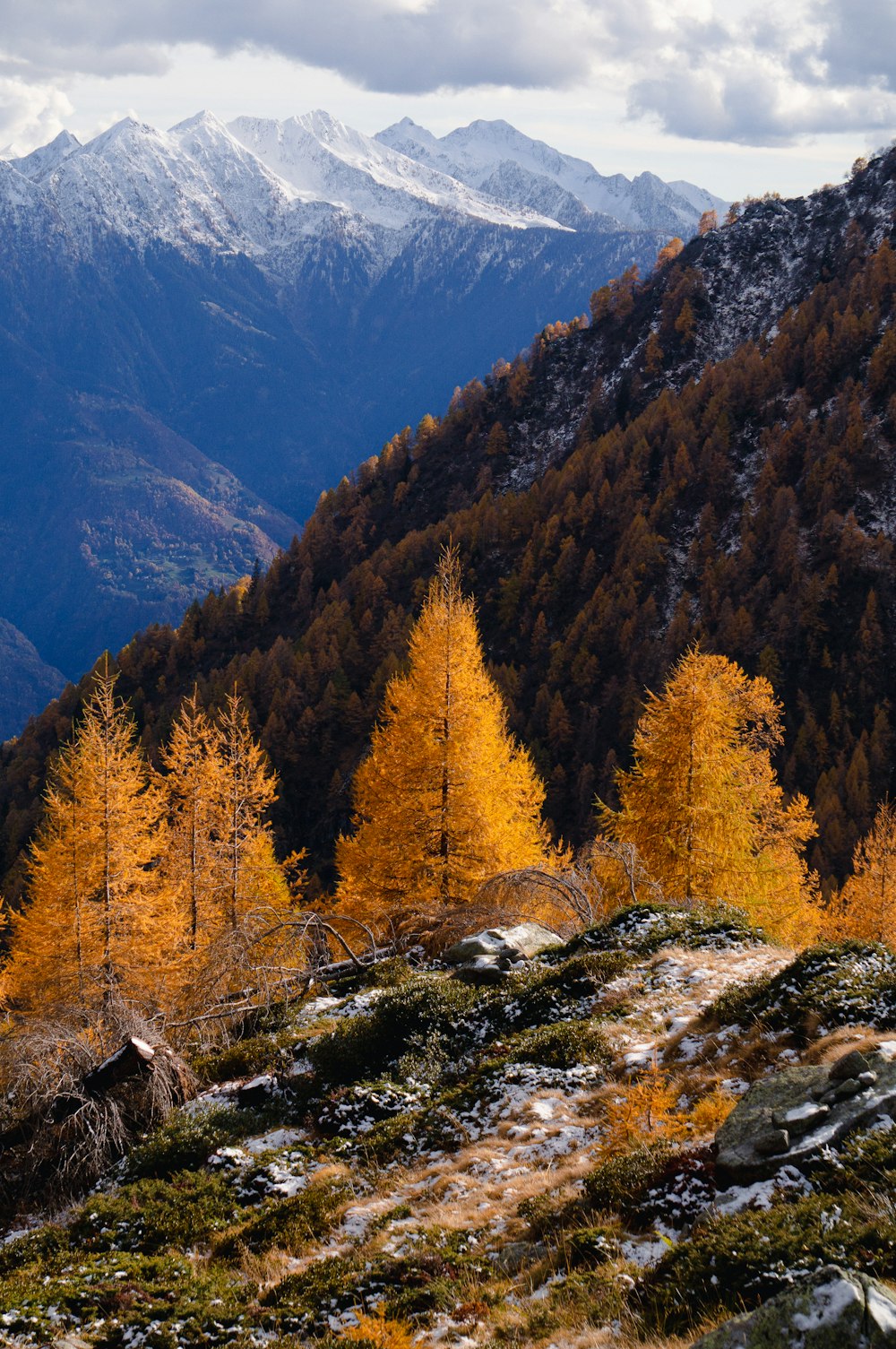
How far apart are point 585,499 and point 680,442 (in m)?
13.6

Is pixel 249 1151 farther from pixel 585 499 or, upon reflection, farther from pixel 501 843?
pixel 585 499

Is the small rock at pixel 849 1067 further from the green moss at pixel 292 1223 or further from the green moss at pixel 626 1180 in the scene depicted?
the green moss at pixel 292 1223

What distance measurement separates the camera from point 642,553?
4161 inches

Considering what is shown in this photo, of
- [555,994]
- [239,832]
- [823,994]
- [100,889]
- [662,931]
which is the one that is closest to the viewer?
[823,994]

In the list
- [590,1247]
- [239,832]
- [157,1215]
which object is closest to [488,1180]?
[590,1247]

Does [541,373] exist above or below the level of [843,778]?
above

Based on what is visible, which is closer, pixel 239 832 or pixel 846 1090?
pixel 846 1090

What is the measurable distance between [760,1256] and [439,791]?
18469 mm

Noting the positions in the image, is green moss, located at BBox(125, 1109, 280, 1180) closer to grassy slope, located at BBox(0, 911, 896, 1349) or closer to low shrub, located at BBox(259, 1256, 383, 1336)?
grassy slope, located at BBox(0, 911, 896, 1349)

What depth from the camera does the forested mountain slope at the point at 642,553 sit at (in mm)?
91188

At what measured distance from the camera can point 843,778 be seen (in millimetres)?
76312

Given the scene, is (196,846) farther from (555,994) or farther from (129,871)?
(555,994)

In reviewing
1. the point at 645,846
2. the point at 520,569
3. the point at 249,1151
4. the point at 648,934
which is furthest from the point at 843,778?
the point at 249,1151

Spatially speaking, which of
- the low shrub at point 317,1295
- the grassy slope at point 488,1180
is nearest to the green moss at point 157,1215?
the grassy slope at point 488,1180
